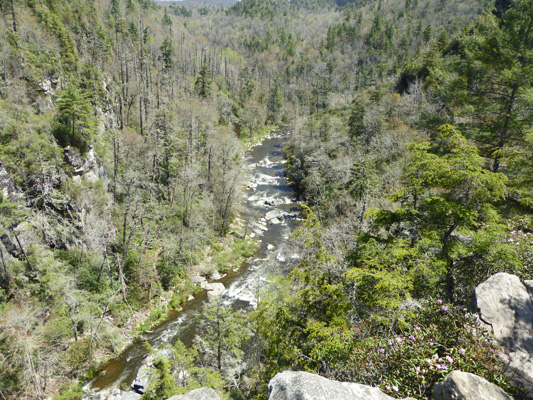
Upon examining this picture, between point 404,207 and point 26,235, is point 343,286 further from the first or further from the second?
point 26,235

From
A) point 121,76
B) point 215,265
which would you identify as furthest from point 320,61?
point 215,265

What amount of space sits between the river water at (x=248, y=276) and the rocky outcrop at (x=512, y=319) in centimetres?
1577

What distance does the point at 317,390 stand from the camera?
469cm

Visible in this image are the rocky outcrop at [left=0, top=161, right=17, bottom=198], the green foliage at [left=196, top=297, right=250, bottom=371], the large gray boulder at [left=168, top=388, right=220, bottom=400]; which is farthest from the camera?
the rocky outcrop at [left=0, top=161, right=17, bottom=198]

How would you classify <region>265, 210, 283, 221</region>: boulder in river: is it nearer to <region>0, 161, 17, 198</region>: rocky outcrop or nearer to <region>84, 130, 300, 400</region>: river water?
<region>84, 130, 300, 400</region>: river water

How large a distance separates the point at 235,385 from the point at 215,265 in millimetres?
13955

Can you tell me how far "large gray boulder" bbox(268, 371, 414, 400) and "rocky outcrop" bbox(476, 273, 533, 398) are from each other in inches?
96.4

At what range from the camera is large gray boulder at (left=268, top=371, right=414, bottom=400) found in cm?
458

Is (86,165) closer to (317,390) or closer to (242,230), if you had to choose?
(242,230)

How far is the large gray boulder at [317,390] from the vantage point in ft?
15.0

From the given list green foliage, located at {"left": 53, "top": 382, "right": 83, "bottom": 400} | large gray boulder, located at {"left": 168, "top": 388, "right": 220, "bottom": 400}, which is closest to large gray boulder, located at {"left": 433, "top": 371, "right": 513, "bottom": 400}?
large gray boulder, located at {"left": 168, "top": 388, "right": 220, "bottom": 400}

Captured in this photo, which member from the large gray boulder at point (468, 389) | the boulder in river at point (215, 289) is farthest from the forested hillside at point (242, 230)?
the boulder in river at point (215, 289)

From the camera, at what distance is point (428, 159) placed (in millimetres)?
9125

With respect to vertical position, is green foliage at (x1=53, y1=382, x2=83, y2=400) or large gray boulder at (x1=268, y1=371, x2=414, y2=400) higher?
large gray boulder at (x1=268, y1=371, x2=414, y2=400)
